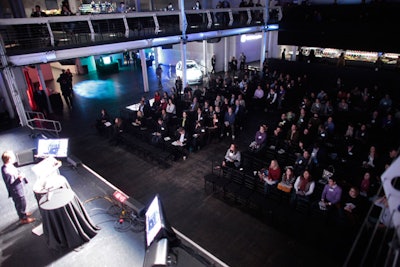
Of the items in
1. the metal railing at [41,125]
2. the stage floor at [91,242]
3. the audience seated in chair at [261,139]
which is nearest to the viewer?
the stage floor at [91,242]

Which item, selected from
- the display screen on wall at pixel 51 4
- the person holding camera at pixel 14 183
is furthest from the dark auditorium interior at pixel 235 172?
the display screen on wall at pixel 51 4

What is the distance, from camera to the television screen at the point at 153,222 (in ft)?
13.1

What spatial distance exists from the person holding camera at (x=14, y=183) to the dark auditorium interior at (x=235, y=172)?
225 millimetres

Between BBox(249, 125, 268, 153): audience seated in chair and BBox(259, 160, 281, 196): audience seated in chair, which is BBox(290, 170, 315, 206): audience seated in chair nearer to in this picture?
BBox(259, 160, 281, 196): audience seated in chair

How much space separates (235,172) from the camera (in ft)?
24.7

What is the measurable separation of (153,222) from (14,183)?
10.1 feet

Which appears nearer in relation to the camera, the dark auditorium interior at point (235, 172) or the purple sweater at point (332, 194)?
the dark auditorium interior at point (235, 172)

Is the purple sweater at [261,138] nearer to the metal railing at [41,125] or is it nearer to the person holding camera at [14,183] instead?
the person holding camera at [14,183]

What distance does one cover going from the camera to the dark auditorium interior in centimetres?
515

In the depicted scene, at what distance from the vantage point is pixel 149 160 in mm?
9547

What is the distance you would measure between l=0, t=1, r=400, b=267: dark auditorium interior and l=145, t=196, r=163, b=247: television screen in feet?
1.45

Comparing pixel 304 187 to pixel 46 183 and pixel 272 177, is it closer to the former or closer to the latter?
pixel 272 177

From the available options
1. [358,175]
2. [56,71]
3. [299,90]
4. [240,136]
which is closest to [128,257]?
[358,175]

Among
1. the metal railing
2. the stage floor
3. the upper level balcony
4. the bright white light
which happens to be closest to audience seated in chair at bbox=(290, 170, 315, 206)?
the stage floor
